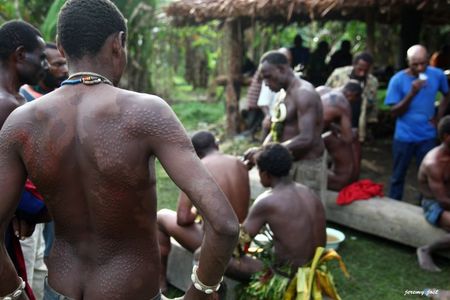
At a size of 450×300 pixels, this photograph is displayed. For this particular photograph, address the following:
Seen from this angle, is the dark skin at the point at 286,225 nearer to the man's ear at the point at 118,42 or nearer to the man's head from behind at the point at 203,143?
the man's head from behind at the point at 203,143

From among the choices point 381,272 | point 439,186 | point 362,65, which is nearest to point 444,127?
point 439,186

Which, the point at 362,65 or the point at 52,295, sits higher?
the point at 52,295

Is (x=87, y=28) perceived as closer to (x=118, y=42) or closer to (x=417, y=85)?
(x=118, y=42)

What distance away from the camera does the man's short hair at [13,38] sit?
99.0 inches

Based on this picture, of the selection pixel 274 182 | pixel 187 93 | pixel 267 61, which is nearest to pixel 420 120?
pixel 267 61

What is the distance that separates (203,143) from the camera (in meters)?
3.82

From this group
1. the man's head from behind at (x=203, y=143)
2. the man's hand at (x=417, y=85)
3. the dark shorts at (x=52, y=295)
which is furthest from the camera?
the man's hand at (x=417, y=85)

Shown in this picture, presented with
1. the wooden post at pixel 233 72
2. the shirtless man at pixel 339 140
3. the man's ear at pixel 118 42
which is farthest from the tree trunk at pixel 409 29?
the man's ear at pixel 118 42

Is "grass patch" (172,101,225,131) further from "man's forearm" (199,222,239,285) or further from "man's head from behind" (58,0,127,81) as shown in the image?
"man's forearm" (199,222,239,285)

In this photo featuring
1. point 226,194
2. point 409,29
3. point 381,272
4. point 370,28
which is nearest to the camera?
point 226,194

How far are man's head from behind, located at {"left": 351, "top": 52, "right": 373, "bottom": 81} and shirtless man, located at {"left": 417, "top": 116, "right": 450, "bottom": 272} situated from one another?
279cm

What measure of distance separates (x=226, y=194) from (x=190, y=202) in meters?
0.28

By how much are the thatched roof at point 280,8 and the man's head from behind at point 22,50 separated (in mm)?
5420

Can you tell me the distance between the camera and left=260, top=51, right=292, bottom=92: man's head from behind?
15.7ft
